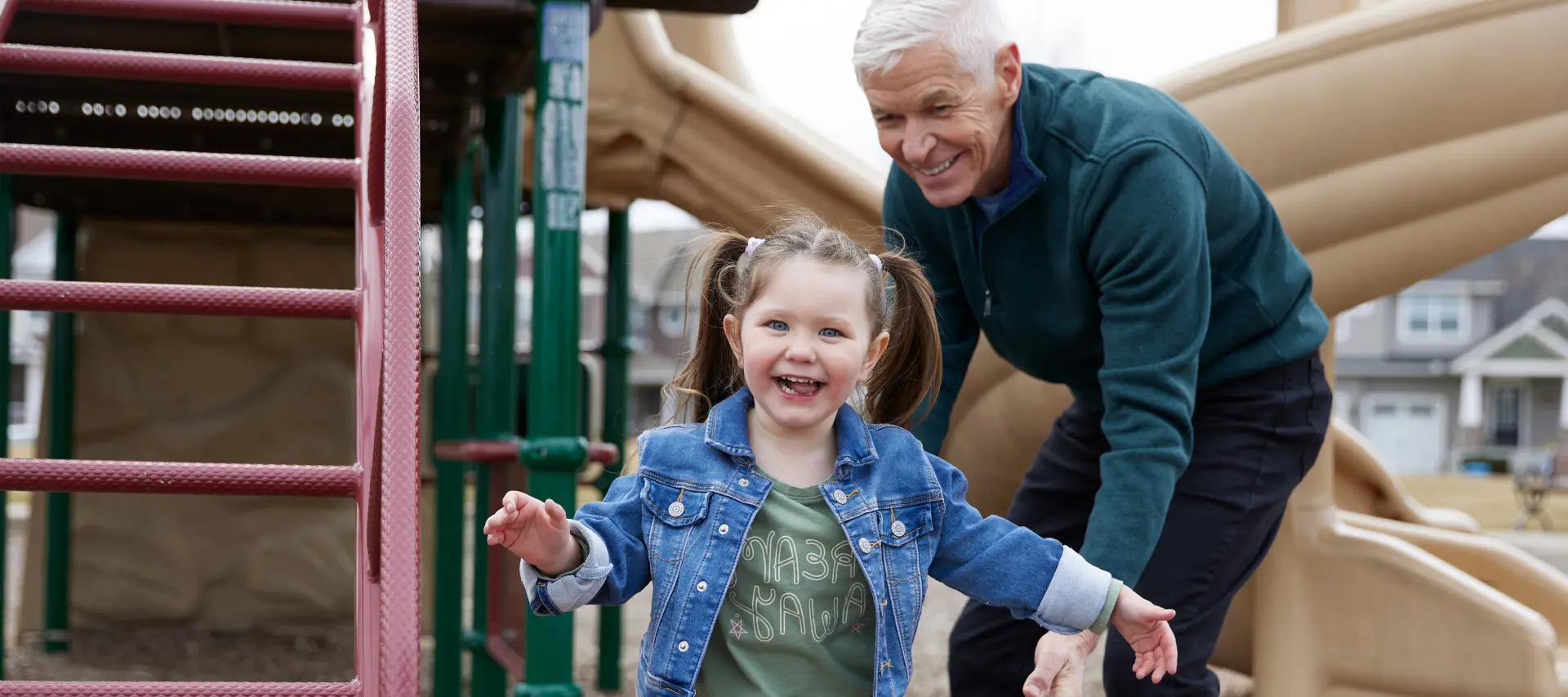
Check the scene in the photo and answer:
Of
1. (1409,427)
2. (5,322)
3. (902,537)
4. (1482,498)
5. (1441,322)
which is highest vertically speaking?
(1441,322)

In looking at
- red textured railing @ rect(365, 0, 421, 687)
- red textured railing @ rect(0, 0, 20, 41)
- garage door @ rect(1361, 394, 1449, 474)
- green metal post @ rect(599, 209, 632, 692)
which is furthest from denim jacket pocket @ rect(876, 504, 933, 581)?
garage door @ rect(1361, 394, 1449, 474)

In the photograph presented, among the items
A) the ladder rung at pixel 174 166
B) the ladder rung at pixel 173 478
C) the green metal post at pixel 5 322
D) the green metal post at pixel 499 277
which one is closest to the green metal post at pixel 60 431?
the green metal post at pixel 5 322

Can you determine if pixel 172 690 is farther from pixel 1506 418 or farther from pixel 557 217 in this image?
pixel 1506 418

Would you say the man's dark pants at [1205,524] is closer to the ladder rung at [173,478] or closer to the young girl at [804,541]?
the young girl at [804,541]

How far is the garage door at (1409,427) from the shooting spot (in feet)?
102

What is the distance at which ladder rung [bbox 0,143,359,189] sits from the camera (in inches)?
90.3

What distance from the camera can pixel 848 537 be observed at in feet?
5.31

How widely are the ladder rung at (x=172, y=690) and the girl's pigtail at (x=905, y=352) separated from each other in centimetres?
77

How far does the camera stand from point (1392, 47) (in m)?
3.76

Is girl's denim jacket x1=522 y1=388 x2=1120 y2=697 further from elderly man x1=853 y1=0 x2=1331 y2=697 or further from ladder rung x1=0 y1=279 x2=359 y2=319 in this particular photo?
ladder rung x1=0 y1=279 x2=359 y2=319

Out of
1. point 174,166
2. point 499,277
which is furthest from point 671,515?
point 499,277

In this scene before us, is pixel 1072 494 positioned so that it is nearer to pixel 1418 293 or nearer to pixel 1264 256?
pixel 1264 256

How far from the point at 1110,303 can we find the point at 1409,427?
32047 millimetres

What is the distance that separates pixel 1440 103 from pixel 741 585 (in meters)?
2.86
